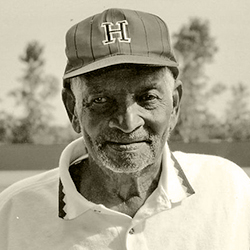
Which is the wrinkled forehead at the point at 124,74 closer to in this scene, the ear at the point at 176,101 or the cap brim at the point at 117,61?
the cap brim at the point at 117,61

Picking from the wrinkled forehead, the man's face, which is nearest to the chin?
the man's face

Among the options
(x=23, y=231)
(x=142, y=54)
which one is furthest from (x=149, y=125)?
(x=23, y=231)

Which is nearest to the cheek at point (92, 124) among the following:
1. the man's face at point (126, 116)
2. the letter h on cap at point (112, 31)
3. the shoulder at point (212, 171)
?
the man's face at point (126, 116)

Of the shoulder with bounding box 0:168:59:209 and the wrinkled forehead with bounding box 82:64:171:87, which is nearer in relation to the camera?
the wrinkled forehead with bounding box 82:64:171:87

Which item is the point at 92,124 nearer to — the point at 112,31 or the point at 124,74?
the point at 124,74

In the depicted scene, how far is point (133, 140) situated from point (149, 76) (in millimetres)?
212

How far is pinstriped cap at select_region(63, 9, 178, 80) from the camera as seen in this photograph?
153 centimetres

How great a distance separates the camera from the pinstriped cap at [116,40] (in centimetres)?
153

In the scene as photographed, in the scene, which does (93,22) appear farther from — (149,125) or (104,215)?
(104,215)

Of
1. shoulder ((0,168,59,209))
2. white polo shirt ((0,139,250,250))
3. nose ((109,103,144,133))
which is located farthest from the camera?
shoulder ((0,168,59,209))

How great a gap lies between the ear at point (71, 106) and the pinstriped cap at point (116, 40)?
6.3 inches

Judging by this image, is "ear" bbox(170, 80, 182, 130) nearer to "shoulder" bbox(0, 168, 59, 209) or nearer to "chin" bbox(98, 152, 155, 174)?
"chin" bbox(98, 152, 155, 174)

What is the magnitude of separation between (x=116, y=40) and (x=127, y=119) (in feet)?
0.84

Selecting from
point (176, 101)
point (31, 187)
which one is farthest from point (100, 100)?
point (31, 187)
